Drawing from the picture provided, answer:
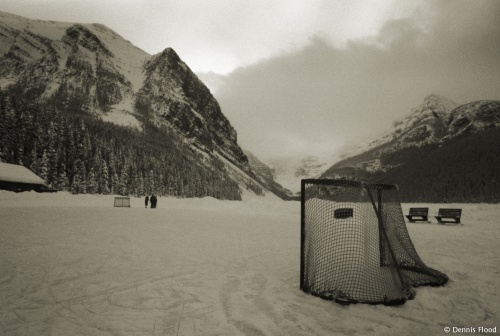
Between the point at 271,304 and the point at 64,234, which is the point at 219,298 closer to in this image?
the point at 271,304

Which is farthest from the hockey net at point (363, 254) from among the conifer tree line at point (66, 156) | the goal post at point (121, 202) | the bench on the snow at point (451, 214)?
the conifer tree line at point (66, 156)

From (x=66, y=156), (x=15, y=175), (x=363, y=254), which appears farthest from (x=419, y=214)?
(x=66, y=156)

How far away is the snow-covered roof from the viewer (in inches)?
1542

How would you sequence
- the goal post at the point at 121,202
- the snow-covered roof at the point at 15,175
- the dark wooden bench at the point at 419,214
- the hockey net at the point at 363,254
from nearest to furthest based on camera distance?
the hockey net at the point at 363,254 < the dark wooden bench at the point at 419,214 < the goal post at the point at 121,202 < the snow-covered roof at the point at 15,175

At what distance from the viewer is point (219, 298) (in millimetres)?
4633

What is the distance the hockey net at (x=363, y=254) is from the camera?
5.06m

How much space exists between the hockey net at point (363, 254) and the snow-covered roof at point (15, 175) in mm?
48518

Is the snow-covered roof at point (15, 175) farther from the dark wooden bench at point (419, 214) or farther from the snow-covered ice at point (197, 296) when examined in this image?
the dark wooden bench at point (419, 214)

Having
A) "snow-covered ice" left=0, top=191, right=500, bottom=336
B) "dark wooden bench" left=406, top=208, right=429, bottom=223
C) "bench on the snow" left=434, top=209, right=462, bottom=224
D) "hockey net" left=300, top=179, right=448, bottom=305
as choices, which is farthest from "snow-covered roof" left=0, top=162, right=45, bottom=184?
"bench on the snow" left=434, top=209, right=462, bottom=224

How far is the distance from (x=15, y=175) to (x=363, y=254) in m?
51.3

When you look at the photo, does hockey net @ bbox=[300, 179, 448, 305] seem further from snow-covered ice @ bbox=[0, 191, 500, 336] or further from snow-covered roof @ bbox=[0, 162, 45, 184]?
snow-covered roof @ bbox=[0, 162, 45, 184]

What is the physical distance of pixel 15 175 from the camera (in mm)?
40781

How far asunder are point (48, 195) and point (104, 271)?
3392cm

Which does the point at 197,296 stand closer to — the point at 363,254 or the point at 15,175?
the point at 363,254
